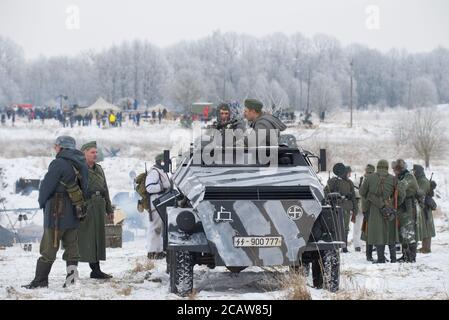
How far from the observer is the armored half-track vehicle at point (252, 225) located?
928 centimetres

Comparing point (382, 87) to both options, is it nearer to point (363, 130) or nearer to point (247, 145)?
point (363, 130)

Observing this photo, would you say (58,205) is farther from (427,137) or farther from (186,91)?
(186,91)

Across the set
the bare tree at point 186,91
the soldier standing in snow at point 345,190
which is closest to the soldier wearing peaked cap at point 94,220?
the soldier standing in snow at point 345,190

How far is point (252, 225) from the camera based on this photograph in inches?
365

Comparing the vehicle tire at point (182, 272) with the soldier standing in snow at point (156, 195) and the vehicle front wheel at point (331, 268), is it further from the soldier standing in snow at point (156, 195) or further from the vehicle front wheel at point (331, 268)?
the soldier standing in snow at point (156, 195)

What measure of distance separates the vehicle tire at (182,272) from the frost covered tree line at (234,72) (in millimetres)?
80110

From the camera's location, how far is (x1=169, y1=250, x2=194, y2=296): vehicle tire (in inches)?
372

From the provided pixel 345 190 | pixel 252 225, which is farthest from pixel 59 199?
pixel 345 190

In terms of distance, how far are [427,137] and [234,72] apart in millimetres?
59233

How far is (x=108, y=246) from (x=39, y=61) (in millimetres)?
99220

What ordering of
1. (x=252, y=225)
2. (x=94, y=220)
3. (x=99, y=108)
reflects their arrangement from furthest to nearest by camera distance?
(x=99, y=108)
(x=94, y=220)
(x=252, y=225)
